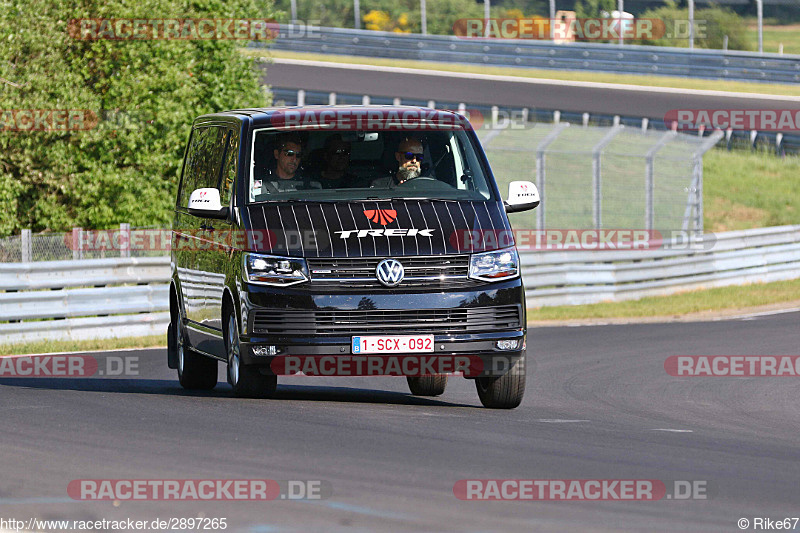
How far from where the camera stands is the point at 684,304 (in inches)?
963

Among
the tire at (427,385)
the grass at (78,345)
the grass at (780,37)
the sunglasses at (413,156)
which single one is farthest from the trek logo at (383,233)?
the grass at (780,37)

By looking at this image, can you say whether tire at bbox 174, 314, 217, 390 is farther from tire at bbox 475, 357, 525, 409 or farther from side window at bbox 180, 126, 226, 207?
tire at bbox 475, 357, 525, 409

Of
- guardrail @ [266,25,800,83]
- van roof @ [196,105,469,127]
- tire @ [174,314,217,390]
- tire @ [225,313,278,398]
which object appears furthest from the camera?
guardrail @ [266,25,800,83]

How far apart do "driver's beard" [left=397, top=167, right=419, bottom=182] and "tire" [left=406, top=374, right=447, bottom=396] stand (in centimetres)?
211

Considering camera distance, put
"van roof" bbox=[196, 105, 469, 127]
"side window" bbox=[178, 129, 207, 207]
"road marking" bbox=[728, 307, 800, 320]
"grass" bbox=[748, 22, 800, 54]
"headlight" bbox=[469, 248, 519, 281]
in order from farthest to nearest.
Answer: "grass" bbox=[748, 22, 800, 54] < "road marking" bbox=[728, 307, 800, 320] < "side window" bbox=[178, 129, 207, 207] < "van roof" bbox=[196, 105, 469, 127] < "headlight" bbox=[469, 248, 519, 281]

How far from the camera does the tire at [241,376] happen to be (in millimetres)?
10500

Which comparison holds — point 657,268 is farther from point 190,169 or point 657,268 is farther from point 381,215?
point 381,215

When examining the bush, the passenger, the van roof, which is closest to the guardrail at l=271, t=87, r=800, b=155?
the bush

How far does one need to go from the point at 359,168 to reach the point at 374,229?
2.82ft

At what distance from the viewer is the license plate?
10031 mm

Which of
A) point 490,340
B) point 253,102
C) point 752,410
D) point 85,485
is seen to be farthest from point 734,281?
point 85,485

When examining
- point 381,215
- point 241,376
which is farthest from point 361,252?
point 241,376

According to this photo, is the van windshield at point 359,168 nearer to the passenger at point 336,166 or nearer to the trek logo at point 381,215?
the passenger at point 336,166

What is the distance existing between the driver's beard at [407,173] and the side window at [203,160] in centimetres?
147
